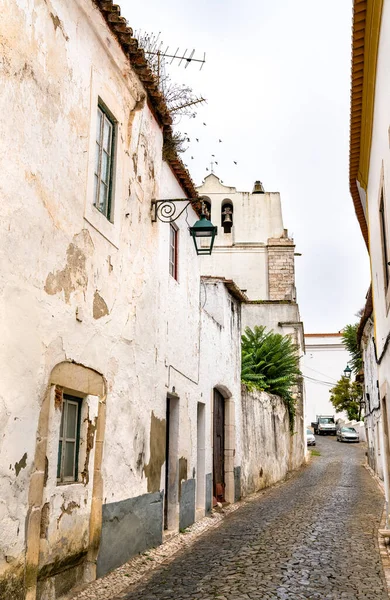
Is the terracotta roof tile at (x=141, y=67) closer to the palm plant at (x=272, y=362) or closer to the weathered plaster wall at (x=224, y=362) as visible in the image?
the weathered plaster wall at (x=224, y=362)

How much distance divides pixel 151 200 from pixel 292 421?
15.5 m

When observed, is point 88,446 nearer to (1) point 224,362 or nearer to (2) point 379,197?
(2) point 379,197

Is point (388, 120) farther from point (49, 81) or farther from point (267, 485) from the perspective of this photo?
point (267, 485)

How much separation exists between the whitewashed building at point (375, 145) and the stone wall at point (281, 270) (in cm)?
1622

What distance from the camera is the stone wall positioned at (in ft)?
87.1

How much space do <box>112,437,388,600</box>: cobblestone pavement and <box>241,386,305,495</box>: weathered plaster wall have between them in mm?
1665

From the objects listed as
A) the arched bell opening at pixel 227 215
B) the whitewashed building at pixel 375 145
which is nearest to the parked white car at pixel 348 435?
the arched bell opening at pixel 227 215

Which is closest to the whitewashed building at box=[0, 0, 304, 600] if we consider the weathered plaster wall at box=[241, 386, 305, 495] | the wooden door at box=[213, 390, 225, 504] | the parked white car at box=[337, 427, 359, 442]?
the wooden door at box=[213, 390, 225, 504]

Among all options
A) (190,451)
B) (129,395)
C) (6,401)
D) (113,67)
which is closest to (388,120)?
(113,67)

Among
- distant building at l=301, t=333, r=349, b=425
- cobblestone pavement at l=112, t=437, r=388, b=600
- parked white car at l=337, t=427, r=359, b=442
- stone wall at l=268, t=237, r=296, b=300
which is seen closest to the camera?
cobblestone pavement at l=112, t=437, r=388, b=600

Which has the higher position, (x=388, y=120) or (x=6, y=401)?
(x=388, y=120)

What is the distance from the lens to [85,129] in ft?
19.5

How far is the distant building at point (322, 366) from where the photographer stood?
51.2m

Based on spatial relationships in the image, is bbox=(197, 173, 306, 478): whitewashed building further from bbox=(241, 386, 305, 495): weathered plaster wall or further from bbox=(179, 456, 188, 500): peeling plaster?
bbox=(179, 456, 188, 500): peeling plaster
